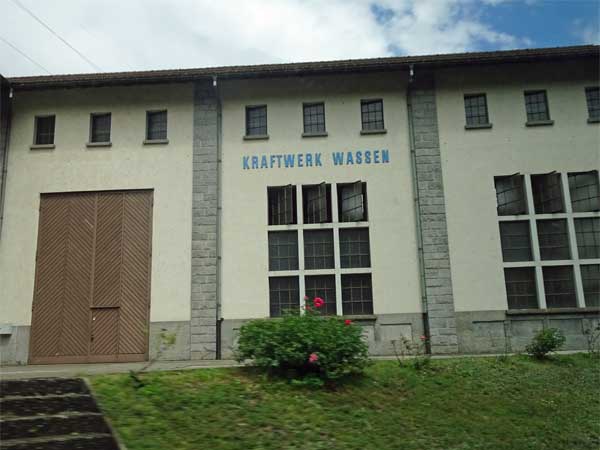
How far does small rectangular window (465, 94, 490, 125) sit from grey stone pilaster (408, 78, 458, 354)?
3.61 ft

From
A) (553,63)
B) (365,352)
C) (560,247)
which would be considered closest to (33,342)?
(365,352)

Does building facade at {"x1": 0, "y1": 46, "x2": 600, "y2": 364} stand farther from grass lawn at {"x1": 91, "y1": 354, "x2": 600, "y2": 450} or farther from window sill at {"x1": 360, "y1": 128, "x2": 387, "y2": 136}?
grass lawn at {"x1": 91, "y1": 354, "x2": 600, "y2": 450}

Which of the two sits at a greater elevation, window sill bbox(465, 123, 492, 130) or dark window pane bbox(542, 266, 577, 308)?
window sill bbox(465, 123, 492, 130)

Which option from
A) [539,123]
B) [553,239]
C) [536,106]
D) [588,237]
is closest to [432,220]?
[553,239]

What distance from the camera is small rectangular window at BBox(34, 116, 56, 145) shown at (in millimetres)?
16750

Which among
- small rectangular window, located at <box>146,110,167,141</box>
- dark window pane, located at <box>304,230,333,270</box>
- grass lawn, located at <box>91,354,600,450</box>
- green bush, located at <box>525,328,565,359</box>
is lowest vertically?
grass lawn, located at <box>91,354,600,450</box>

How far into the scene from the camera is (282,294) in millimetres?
15516

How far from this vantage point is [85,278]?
1561 centimetres

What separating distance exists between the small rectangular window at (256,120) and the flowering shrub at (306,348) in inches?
342

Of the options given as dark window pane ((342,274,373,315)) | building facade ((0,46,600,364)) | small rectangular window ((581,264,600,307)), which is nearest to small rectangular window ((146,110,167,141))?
building facade ((0,46,600,364))

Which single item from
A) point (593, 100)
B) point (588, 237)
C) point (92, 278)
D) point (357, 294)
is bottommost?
point (357, 294)

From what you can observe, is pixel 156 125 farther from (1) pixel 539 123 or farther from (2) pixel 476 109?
(1) pixel 539 123

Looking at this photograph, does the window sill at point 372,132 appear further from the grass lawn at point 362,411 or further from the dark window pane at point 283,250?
the grass lawn at point 362,411

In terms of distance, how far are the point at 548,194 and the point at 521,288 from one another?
3038 mm
